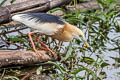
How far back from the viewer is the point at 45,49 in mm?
4578

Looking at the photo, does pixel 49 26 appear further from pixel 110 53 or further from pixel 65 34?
pixel 110 53

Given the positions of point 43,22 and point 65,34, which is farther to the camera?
point 65,34

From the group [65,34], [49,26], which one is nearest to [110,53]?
[65,34]

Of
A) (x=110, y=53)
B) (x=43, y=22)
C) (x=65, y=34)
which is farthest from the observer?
(x=110, y=53)

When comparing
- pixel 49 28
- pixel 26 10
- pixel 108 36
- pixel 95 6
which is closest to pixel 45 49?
pixel 49 28

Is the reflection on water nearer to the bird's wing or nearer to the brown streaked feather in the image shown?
the brown streaked feather

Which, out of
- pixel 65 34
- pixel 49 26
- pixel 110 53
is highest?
pixel 49 26

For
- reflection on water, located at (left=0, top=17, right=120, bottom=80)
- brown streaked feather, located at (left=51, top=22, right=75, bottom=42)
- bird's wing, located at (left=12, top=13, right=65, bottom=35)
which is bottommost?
reflection on water, located at (left=0, top=17, right=120, bottom=80)

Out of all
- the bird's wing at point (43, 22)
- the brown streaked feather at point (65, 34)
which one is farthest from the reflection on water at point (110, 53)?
the bird's wing at point (43, 22)

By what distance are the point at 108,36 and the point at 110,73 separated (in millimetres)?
1579

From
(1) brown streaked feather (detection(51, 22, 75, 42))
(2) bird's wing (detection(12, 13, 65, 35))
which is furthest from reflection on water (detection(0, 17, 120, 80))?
(2) bird's wing (detection(12, 13, 65, 35))

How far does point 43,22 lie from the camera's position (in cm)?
420

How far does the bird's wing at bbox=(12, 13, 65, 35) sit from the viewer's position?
420 cm

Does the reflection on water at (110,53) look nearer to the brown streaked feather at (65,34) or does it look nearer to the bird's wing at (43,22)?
the brown streaked feather at (65,34)
